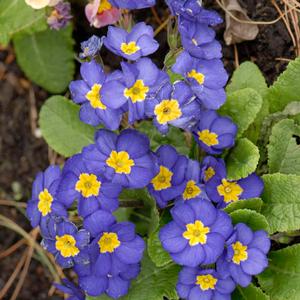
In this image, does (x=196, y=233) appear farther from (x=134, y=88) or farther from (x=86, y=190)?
(x=134, y=88)

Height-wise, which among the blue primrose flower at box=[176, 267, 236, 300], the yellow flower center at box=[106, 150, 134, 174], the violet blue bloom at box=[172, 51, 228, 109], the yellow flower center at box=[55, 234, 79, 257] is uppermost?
the violet blue bloom at box=[172, 51, 228, 109]

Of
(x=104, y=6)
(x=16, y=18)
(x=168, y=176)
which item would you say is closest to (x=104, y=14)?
(x=104, y=6)

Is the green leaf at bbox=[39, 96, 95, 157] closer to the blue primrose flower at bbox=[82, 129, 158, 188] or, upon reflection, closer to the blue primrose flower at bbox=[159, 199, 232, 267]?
the blue primrose flower at bbox=[82, 129, 158, 188]

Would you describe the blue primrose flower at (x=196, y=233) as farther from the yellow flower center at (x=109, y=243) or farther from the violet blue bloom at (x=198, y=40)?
the violet blue bloom at (x=198, y=40)

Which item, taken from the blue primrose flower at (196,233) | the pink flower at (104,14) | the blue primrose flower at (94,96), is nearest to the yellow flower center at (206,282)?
the blue primrose flower at (196,233)

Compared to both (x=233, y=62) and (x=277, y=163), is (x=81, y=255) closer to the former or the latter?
(x=277, y=163)

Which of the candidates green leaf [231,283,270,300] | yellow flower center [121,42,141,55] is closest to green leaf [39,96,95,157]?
yellow flower center [121,42,141,55]
